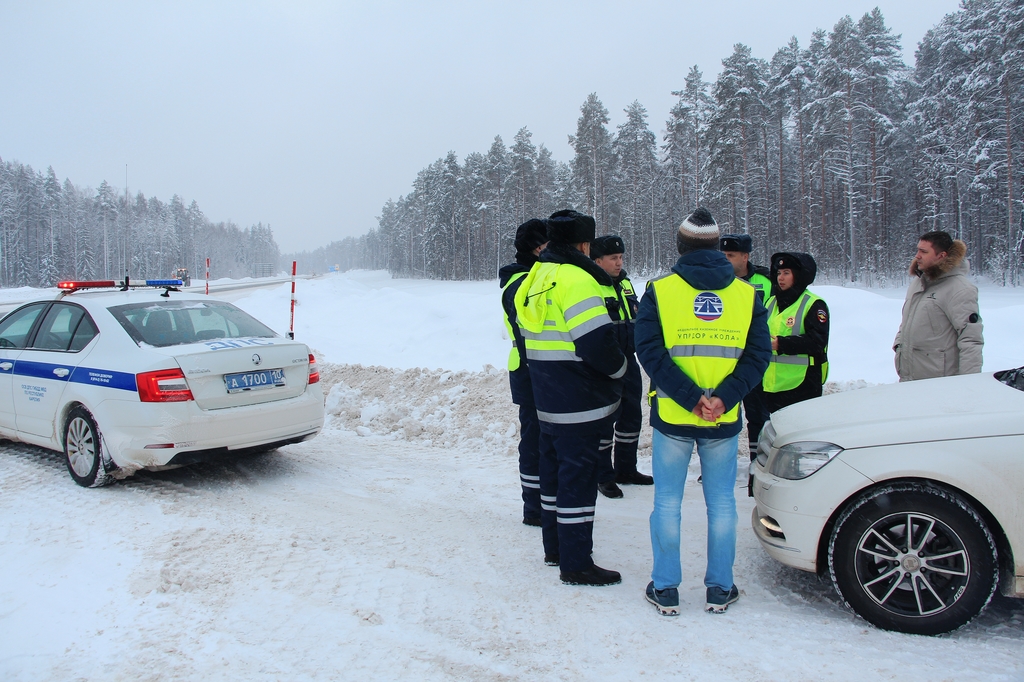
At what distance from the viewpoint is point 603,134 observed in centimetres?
4484

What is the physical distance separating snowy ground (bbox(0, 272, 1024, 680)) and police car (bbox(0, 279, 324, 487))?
0.43 m

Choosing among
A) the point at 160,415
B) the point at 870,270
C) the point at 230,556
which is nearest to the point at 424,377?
the point at 160,415

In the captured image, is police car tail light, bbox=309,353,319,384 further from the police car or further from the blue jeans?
the blue jeans

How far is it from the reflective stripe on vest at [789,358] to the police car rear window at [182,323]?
4803 millimetres

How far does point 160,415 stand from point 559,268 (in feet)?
11.6

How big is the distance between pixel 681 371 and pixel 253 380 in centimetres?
391

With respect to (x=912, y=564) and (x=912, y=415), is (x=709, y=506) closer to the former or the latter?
(x=912, y=564)

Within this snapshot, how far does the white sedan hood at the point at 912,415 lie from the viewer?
9.80 ft

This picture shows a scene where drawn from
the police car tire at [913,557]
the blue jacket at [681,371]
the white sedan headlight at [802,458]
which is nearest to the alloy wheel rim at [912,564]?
the police car tire at [913,557]

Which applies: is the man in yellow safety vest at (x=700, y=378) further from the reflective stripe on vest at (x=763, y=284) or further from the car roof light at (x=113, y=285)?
the car roof light at (x=113, y=285)

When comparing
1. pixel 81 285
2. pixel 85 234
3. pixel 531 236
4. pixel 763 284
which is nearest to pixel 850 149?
pixel 763 284

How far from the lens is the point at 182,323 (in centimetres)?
581

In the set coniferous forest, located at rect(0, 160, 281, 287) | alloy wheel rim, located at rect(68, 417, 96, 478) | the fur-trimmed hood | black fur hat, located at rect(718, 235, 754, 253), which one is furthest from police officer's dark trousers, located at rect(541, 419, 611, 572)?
coniferous forest, located at rect(0, 160, 281, 287)

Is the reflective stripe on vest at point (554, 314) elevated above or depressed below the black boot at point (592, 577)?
above
